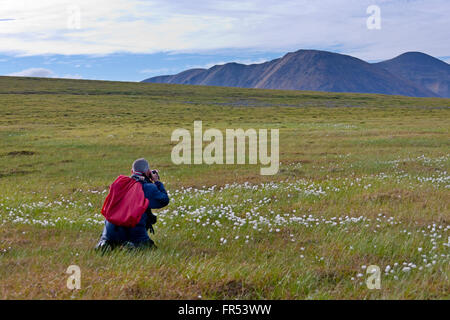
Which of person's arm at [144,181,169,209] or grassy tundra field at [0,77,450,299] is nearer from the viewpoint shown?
grassy tundra field at [0,77,450,299]

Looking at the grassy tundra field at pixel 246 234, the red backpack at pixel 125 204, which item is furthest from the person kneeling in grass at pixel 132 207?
the grassy tundra field at pixel 246 234

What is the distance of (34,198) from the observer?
49.4 feet

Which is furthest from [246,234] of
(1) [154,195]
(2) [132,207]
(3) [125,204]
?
(3) [125,204]

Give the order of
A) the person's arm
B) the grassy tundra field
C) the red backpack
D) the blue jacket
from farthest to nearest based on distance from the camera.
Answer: the person's arm, the blue jacket, the red backpack, the grassy tundra field

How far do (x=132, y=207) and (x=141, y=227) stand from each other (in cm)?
62

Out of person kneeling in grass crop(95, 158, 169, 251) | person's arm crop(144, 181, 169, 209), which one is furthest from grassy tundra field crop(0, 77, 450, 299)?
person's arm crop(144, 181, 169, 209)

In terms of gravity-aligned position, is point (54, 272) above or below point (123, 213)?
below

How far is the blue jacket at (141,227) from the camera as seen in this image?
28.1 feet

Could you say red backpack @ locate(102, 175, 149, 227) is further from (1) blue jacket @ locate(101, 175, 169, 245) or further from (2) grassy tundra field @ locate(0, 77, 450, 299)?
(2) grassy tundra field @ locate(0, 77, 450, 299)

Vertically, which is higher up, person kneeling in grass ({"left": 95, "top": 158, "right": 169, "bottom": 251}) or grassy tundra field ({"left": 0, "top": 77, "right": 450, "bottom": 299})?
person kneeling in grass ({"left": 95, "top": 158, "right": 169, "bottom": 251})

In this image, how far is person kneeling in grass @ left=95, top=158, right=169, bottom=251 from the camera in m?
8.32
